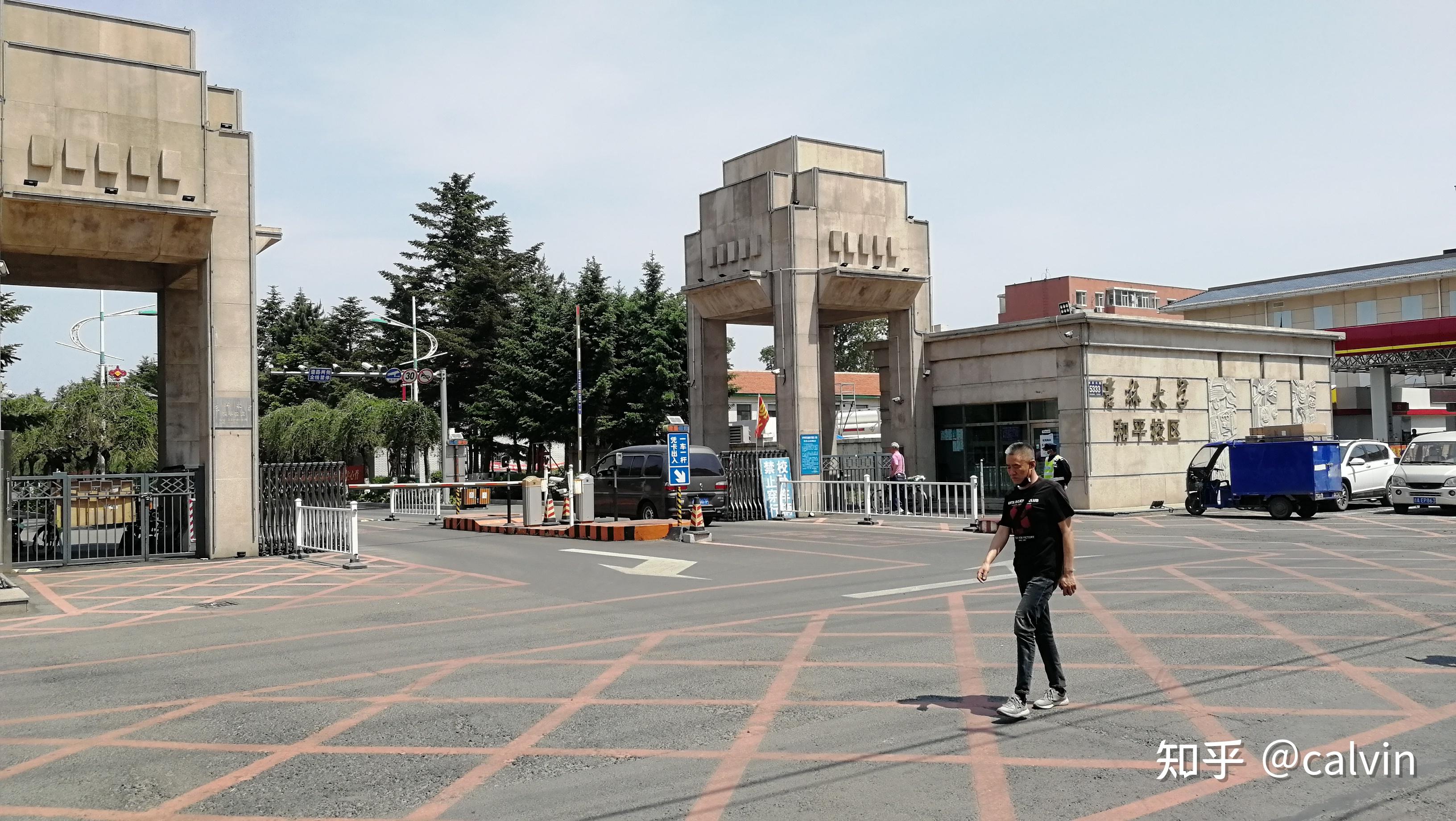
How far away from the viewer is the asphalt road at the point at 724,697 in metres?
5.68

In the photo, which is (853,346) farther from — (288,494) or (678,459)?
(288,494)

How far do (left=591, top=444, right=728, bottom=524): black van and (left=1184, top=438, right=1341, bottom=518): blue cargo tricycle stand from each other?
11.5 metres

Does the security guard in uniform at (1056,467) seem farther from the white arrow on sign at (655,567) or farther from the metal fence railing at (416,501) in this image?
the metal fence railing at (416,501)

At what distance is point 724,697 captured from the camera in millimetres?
7891

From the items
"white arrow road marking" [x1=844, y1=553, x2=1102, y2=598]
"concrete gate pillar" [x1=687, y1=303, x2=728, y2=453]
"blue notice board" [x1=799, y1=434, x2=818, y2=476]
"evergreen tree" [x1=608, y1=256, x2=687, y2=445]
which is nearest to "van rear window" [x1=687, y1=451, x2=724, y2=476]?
"blue notice board" [x1=799, y1=434, x2=818, y2=476]

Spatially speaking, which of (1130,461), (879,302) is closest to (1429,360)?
(1130,461)

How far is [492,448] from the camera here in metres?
66.9

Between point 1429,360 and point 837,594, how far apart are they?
4108 cm

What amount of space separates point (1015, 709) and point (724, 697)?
2.05 metres

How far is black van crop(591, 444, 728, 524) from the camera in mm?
25516

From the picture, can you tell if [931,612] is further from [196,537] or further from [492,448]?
[492,448]

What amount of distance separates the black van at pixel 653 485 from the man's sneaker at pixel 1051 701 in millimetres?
17699

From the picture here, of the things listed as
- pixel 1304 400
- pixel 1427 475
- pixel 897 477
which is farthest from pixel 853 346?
pixel 1427 475

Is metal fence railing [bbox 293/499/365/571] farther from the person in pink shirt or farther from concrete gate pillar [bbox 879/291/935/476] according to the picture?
concrete gate pillar [bbox 879/291/935/476]
